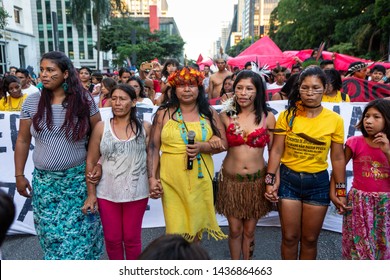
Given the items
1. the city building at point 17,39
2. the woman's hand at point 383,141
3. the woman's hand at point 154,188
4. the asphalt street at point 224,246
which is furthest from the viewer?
the city building at point 17,39

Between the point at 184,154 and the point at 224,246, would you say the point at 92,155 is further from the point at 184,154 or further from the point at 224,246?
the point at 224,246

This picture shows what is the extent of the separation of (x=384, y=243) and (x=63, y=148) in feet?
8.19

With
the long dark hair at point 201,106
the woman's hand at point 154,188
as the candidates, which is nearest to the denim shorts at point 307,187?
the long dark hair at point 201,106

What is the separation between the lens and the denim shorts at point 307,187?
2752mm

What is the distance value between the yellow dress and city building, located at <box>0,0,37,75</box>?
30074 mm

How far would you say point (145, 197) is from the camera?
2.87 meters

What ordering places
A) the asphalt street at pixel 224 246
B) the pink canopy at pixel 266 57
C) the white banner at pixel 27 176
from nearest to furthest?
the asphalt street at pixel 224 246 < the white banner at pixel 27 176 < the pink canopy at pixel 266 57

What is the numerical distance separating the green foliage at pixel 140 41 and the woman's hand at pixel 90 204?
39.4 m

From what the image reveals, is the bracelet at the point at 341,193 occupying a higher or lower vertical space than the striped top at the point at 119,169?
lower

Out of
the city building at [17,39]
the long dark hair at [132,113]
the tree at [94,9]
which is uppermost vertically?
the tree at [94,9]

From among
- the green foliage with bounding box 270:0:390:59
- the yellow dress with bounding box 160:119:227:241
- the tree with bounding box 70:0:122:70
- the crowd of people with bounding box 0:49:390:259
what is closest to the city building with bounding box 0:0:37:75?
the tree with bounding box 70:0:122:70

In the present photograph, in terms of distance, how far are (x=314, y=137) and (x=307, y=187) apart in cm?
39

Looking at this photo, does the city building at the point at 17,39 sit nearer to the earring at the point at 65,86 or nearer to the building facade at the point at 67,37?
the earring at the point at 65,86

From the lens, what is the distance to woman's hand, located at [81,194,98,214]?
2.76 meters
